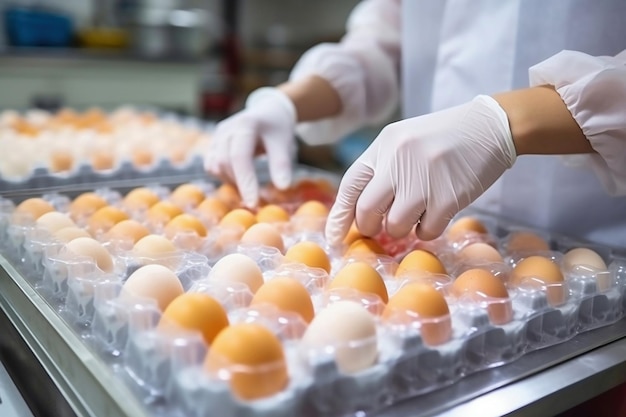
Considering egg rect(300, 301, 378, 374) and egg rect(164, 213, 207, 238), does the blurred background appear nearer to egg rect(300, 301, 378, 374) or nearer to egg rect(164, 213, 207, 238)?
egg rect(164, 213, 207, 238)

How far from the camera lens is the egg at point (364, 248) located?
1087 mm

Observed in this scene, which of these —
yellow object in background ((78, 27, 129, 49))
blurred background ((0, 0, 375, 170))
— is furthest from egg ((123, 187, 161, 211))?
yellow object in background ((78, 27, 129, 49))

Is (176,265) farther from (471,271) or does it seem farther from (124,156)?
(124,156)

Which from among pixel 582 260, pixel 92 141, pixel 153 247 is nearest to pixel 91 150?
pixel 92 141

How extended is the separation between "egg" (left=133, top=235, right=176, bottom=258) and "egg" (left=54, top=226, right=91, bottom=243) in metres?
0.11

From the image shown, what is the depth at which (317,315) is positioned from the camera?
75 centimetres

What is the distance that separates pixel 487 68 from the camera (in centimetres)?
147

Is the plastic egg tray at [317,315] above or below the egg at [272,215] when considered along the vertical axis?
above

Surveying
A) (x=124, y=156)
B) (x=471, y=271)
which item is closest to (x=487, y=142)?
(x=471, y=271)

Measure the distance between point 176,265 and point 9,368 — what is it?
13.5 inches

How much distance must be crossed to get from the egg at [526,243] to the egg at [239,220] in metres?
0.54

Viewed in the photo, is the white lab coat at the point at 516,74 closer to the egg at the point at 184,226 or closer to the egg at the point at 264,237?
the egg at the point at 264,237

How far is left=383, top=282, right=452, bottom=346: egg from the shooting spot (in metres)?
0.75

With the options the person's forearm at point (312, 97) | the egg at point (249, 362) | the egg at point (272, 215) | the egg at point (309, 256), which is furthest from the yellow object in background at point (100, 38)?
the egg at point (249, 362)
